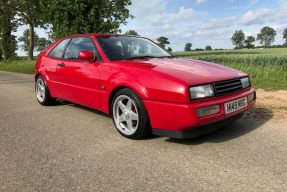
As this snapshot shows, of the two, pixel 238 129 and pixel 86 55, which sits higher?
pixel 86 55

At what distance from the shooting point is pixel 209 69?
4195mm

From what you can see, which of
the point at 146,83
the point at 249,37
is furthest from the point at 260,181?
the point at 249,37

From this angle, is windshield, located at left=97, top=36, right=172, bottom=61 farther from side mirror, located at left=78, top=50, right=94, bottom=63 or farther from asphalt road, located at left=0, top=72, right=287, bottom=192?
asphalt road, located at left=0, top=72, right=287, bottom=192

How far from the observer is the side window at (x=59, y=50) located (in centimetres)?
583

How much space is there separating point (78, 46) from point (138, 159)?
108 inches

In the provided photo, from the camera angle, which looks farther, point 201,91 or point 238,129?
point 238,129

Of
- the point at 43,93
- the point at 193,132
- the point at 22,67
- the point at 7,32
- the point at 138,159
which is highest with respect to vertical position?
the point at 7,32

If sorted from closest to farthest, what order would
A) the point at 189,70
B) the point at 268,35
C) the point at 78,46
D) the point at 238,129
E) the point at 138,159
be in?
the point at 138,159
the point at 189,70
the point at 238,129
the point at 78,46
the point at 268,35

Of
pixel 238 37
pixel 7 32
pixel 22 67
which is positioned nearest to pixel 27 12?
pixel 7 32

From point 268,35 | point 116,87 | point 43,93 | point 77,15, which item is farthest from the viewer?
point 268,35

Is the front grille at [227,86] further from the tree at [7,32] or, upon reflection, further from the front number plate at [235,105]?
the tree at [7,32]

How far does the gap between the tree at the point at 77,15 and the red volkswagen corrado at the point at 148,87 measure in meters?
8.49

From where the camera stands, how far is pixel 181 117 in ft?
11.5

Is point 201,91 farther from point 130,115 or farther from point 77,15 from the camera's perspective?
point 77,15
